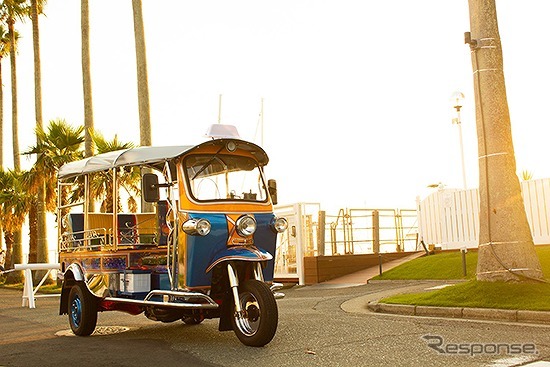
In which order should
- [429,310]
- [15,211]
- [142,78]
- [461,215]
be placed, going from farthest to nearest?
[15,211]
[142,78]
[461,215]
[429,310]

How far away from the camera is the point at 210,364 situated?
24.1 feet

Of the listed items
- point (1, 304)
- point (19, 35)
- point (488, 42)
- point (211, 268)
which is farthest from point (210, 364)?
point (19, 35)

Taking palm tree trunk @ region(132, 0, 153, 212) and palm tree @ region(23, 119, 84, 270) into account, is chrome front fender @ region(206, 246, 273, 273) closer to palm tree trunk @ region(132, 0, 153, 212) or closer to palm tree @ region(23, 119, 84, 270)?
palm tree trunk @ region(132, 0, 153, 212)

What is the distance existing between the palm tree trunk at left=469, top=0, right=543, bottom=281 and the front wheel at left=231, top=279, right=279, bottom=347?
15.6ft

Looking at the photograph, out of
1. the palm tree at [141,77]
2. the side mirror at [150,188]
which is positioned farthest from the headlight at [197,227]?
the palm tree at [141,77]

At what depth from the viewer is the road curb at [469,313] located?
380 inches

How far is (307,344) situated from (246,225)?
1722 mm

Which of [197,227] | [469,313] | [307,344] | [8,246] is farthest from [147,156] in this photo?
[8,246]

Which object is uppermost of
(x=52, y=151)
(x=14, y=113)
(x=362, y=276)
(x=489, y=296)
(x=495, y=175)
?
(x=14, y=113)

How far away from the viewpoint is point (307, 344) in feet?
27.5

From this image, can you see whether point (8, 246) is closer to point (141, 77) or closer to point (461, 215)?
point (141, 77)

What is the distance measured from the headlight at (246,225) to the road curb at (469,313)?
3.96 meters

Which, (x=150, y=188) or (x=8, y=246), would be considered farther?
(x=8, y=246)

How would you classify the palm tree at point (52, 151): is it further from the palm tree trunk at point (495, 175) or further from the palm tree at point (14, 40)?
the palm tree trunk at point (495, 175)
